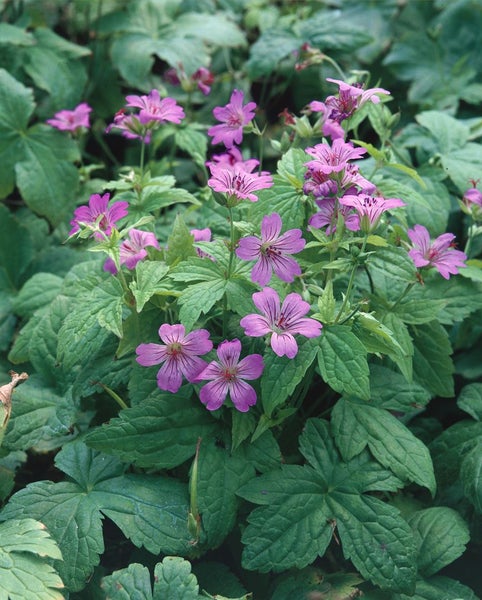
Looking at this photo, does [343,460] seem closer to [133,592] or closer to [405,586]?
[405,586]

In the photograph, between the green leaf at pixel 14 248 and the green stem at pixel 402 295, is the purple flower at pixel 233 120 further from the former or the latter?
the green leaf at pixel 14 248

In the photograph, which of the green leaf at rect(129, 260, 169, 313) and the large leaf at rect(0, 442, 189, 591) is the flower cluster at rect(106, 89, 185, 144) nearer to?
the green leaf at rect(129, 260, 169, 313)

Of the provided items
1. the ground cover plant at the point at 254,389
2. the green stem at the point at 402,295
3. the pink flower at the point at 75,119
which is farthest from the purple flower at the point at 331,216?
the pink flower at the point at 75,119

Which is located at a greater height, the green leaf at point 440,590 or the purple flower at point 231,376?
the purple flower at point 231,376

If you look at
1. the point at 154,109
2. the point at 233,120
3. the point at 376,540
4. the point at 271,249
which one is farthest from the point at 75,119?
the point at 376,540

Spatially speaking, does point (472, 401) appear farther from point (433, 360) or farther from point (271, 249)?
point (271, 249)
